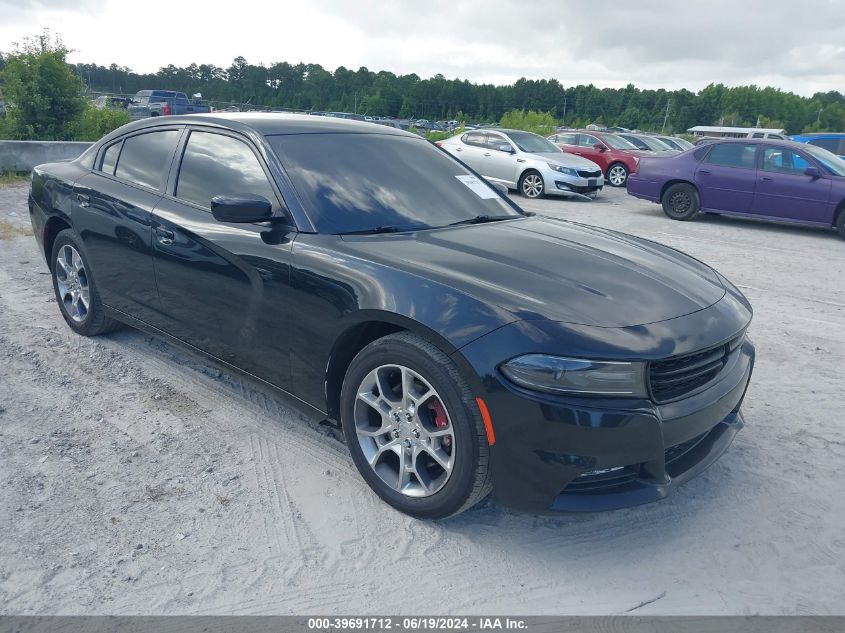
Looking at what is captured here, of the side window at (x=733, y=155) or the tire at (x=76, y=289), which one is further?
the side window at (x=733, y=155)

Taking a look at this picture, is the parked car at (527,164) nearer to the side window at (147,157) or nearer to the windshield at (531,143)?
the windshield at (531,143)

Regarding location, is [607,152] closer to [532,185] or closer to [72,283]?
[532,185]

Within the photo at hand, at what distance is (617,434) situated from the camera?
2.47 metres

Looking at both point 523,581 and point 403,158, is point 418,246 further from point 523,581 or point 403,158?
point 523,581

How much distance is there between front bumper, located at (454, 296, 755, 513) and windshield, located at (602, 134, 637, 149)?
17.4 meters

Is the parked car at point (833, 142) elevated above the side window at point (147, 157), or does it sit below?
above

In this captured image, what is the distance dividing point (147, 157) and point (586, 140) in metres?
16.7

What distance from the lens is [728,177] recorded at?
11.4m

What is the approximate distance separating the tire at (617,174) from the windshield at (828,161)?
709cm

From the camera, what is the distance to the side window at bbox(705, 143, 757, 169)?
37.0ft

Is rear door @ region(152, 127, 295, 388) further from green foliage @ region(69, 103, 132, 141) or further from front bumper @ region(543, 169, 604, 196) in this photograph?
green foliage @ region(69, 103, 132, 141)

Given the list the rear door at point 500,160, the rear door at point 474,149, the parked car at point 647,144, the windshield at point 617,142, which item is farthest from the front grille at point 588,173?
the parked car at point 647,144

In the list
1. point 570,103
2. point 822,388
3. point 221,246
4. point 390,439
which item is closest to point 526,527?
point 390,439

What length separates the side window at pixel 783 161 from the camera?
1086cm
